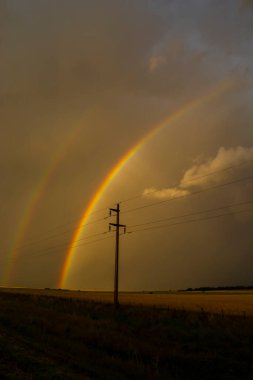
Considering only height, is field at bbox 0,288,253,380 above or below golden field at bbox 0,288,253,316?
below

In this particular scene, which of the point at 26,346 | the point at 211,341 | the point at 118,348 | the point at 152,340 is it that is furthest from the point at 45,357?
the point at 211,341

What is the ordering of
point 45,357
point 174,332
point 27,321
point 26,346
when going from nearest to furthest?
point 45,357 < point 26,346 < point 174,332 < point 27,321

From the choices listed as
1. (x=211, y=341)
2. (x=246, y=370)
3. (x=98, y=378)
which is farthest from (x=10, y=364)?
(x=211, y=341)

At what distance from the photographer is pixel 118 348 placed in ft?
53.6

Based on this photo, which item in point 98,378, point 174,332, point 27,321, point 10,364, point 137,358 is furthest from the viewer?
point 27,321

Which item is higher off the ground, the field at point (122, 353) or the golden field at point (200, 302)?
the golden field at point (200, 302)

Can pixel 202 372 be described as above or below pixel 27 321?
below

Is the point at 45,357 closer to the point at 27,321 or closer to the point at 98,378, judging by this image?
the point at 98,378

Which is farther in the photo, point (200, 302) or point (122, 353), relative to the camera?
point (200, 302)

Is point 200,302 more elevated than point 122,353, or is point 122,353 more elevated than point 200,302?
point 200,302

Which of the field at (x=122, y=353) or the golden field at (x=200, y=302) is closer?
the field at (x=122, y=353)

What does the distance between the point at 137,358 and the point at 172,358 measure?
1394 millimetres

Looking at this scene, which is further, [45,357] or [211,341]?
[211,341]

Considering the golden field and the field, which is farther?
the golden field
